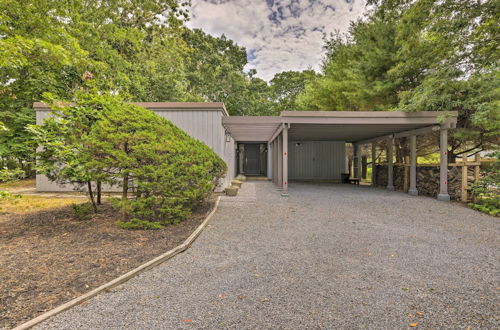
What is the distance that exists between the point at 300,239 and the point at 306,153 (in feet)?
34.4

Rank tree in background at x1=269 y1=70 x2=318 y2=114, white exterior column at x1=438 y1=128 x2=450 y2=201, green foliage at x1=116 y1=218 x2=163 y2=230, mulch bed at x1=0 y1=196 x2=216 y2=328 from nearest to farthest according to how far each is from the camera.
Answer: mulch bed at x1=0 y1=196 x2=216 y2=328 → green foliage at x1=116 y1=218 x2=163 y2=230 → white exterior column at x1=438 y1=128 x2=450 y2=201 → tree in background at x1=269 y1=70 x2=318 y2=114

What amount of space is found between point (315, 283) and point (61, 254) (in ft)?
10.1

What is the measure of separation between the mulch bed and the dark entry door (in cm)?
1157

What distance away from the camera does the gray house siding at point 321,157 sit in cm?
1357

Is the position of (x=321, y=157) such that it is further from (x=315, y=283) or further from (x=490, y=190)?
(x=315, y=283)

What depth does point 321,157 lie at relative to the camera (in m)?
13.6

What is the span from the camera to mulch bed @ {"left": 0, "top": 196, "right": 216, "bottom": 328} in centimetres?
195

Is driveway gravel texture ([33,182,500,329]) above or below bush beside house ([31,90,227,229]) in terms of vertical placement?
below

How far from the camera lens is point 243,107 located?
824 inches

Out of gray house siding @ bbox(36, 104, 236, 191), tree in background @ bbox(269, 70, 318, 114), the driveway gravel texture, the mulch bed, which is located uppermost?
tree in background @ bbox(269, 70, 318, 114)

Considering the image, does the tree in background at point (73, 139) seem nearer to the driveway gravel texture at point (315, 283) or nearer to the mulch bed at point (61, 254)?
the mulch bed at point (61, 254)

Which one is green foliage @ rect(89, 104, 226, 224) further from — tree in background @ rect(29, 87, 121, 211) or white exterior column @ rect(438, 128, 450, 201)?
white exterior column @ rect(438, 128, 450, 201)

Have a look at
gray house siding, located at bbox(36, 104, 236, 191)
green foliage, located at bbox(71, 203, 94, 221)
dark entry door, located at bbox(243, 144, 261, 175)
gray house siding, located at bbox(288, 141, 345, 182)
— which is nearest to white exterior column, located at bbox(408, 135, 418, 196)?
gray house siding, located at bbox(288, 141, 345, 182)

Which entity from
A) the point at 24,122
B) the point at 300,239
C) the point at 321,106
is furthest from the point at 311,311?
the point at 321,106
